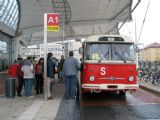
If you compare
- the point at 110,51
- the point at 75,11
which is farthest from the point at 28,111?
the point at 75,11

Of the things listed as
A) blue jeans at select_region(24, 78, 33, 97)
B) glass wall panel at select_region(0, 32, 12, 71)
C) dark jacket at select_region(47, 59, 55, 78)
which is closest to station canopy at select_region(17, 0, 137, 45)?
glass wall panel at select_region(0, 32, 12, 71)

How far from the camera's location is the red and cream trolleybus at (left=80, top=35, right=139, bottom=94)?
15.5m

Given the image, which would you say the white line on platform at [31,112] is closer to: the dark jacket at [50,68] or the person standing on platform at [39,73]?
the dark jacket at [50,68]

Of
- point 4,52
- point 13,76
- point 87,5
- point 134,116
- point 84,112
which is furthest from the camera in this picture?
point 87,5

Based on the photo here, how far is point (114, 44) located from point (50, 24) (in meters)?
2.86

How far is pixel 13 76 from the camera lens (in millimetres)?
17875

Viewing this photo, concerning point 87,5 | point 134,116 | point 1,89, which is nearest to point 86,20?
point 87,5

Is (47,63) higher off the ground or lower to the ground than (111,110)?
higher

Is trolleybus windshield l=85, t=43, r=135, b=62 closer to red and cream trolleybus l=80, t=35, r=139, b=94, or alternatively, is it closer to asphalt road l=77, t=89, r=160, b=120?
red and cream trolleybus l=80, t=35, r=139, b=94

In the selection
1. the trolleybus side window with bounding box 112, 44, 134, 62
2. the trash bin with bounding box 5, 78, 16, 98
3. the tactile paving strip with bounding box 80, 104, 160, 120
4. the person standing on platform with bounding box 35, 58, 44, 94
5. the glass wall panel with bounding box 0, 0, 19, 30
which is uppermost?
the glass wall panel with bounding box 0, 0, 19, 30

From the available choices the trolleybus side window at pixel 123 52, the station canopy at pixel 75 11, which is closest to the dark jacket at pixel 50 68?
the trolleybus side window at pixel 123 52

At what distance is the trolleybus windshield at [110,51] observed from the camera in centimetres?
1576

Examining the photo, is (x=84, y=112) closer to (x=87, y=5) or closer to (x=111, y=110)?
(x=111, y=110)

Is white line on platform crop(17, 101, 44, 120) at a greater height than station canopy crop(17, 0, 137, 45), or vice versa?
station canopy crop(17, 0, 137, 45)
